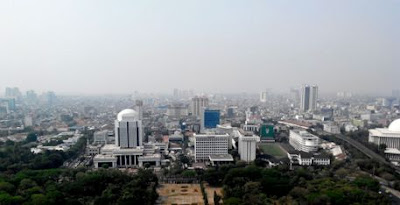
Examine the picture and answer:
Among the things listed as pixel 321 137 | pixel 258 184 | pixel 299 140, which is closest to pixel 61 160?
pixel 258 184

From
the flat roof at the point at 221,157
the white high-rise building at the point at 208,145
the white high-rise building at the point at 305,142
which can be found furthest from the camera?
the white high-rise building at the point at 305,142

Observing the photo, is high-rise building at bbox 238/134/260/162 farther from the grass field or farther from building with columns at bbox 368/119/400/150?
building with columns at bbox 368/119/400/150

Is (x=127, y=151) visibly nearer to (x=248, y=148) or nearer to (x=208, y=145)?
(x=208, y=145)

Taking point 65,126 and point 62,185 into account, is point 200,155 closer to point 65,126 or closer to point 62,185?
point 62,185

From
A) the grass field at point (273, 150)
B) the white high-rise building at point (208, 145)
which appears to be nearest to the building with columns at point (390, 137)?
the grass field at point (273, 150)

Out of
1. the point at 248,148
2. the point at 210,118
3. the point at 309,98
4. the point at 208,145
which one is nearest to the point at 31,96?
the point at 210,118

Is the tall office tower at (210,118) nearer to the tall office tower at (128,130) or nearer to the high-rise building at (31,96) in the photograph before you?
the tall office tower at (128,130)

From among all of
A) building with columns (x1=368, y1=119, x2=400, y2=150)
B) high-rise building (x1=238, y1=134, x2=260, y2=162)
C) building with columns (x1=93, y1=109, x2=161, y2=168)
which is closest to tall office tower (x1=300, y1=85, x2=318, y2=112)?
building with columns (x1=368, y1=119, x2=400, y2=150)
